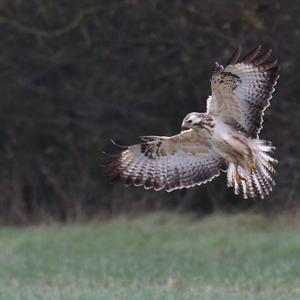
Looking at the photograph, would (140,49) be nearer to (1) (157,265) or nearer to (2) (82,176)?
(2) (82,176)

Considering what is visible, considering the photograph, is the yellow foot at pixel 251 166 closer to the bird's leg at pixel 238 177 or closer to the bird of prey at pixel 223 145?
the bird of prey at pixel 223 145

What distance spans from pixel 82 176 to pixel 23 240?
4.76 m

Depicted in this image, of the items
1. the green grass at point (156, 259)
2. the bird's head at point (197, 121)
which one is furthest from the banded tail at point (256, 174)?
the green grass at point (156, 259)

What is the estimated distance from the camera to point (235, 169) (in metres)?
11.7

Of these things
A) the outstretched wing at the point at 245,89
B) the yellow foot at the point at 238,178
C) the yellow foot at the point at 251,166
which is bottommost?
the yellow foot at the point at 238,178

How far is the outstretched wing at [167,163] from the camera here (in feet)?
38.5

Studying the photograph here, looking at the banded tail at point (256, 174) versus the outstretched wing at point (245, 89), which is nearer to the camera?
the outstretched wing at point (245, 89)

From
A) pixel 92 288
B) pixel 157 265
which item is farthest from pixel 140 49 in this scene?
pixel 92 288

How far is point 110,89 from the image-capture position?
23.7 m

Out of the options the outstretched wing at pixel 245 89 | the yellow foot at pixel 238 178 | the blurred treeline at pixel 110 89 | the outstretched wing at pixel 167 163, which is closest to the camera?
the outstretched wing at pixel 245 89

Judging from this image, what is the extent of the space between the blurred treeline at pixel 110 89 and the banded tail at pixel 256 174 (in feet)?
31.1

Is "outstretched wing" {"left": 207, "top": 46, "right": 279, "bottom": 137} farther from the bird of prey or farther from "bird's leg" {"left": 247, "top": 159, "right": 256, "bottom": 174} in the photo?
"bird's leg" {"left": 247, "top": 159, "right": 256, "bottom": 174}

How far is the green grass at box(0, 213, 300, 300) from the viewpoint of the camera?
13.3 m

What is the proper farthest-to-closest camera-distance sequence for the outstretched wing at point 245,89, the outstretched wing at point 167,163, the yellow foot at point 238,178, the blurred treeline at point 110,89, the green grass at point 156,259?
the blurred treeline at point 110,89, the green grass at point 156,259, the outstretched wing at point 167,163, the yellow foot at point 238,178, the outstretched wing at point 245,89
